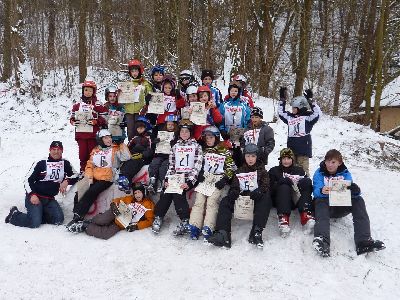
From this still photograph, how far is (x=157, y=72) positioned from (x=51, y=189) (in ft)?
8.71

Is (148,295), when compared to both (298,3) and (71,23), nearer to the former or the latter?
(298,3)

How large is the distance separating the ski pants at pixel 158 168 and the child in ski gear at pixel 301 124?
201 centimetres

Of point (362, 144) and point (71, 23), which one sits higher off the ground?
point (71, 23)

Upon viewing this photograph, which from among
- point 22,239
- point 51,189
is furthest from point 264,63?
point 22,239

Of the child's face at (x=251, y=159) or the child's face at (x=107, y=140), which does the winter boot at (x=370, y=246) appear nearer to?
the child's face at (x=251, y=159)

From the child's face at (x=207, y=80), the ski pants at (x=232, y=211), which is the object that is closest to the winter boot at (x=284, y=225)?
the ski pants at (x=232, y=211)

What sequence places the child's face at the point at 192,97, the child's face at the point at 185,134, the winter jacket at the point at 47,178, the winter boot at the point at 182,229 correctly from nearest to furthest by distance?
the winter boot at the point at 182,229 < the child's face at the point at 185,134 < the winter jacket at the point at 47,178 < the child's face at the point at 192,97

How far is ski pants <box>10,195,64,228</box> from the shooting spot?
5996 mm

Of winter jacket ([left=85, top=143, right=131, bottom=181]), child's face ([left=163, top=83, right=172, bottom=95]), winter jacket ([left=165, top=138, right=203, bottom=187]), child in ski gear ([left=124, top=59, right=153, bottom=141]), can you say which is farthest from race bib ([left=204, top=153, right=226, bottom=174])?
child in ski gear ([left=124, top=59, right=153, bottom=141])

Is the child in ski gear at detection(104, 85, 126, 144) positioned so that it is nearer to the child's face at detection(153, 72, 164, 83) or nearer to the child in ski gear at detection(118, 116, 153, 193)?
the child in ski gear at detection(118, 116, 153, 193)

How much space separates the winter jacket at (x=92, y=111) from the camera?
22.8 ft

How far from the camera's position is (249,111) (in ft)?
21.9

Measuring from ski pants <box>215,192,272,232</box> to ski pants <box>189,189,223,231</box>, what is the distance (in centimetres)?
11

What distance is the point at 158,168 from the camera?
6285 mm
